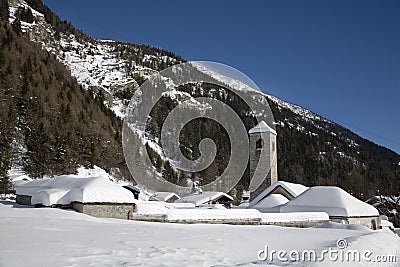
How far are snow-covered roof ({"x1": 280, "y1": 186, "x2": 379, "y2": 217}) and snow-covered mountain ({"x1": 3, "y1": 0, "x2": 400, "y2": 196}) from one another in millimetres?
51969

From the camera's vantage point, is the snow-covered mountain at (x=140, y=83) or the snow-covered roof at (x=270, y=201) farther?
the snow-covered mountain at (x=140, y=83)

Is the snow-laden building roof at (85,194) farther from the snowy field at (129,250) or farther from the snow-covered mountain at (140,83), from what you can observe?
the snow-covered mountain at (140,83)

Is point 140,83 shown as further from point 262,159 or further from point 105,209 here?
point 105,209

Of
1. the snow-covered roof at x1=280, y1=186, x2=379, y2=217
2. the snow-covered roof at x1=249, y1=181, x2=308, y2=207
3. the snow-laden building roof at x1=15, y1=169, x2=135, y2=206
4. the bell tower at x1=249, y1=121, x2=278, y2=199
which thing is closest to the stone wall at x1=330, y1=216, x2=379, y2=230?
the snow-covered roof at x1=280, y1=186, x2=379, y2=217

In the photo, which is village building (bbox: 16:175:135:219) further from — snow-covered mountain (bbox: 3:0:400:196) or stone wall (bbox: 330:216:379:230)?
snow-covered mountain (bbox: 3:0:400:196)

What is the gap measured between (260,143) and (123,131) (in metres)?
35.7

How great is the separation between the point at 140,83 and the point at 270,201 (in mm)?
76711

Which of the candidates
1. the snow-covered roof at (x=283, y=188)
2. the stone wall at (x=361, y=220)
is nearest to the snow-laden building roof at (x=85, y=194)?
the stone wall at (x=361, y=220)

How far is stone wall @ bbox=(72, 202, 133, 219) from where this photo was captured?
15.2m

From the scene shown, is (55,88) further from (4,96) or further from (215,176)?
(215,176)

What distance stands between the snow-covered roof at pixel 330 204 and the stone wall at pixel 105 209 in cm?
1068

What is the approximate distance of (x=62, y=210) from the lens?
14.7m

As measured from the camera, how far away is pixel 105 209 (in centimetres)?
1553

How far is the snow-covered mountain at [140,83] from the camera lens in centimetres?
8500
